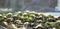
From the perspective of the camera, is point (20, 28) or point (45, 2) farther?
point (45, 2)

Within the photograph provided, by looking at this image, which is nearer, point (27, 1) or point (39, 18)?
point (39, 18)

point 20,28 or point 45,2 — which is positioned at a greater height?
point 45,2

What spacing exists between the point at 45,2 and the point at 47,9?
0.07 meters

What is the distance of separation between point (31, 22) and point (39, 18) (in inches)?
3.0

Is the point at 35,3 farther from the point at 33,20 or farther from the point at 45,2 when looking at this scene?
the point at 33,20

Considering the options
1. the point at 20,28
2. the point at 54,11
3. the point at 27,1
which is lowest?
the point at 20,28

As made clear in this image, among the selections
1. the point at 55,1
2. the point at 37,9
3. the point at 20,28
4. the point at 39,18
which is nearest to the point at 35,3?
the point at 37,9

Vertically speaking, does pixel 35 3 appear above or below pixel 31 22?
above

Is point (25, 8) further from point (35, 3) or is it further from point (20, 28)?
point (20, 28)

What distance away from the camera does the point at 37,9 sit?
53.0 inches

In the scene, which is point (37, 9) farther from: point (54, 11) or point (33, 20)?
point (33, 20)

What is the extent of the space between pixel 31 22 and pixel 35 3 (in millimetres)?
347

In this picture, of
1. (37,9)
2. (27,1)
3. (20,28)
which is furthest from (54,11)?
(20,28)

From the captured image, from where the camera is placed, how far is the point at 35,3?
136 cm
